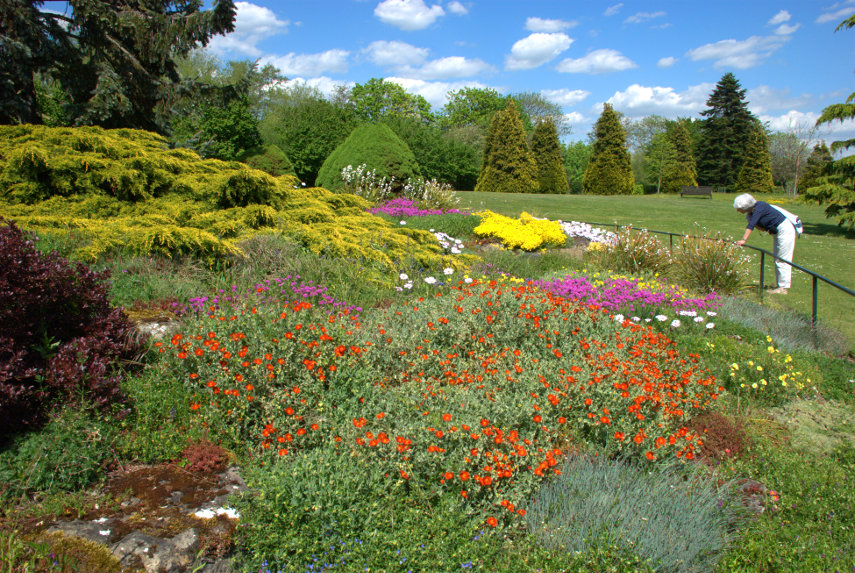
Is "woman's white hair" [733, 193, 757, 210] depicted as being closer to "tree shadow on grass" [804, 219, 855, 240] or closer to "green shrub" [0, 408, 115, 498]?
"green shrub" [0, 408, 115, 498]

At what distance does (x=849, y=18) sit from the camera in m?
15.4

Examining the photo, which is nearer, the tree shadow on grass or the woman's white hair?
the woman's white hair

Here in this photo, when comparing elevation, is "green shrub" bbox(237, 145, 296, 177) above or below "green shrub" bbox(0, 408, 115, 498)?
above

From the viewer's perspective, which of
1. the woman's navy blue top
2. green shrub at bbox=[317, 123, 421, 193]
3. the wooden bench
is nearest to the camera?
the woman's navy blue top

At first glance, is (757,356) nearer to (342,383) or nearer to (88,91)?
(342,383)

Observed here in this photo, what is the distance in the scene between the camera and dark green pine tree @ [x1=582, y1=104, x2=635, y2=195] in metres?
34.0

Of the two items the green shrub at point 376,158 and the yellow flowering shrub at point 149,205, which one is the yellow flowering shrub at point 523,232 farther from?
the green shrub at point 376,158

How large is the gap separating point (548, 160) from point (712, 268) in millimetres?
28312

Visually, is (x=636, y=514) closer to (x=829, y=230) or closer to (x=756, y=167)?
(x=829, y=230)

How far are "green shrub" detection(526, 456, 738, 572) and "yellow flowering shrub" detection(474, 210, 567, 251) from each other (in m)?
6.09

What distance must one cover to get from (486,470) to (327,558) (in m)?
0.87

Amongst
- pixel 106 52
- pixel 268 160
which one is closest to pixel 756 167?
pixel 268 160

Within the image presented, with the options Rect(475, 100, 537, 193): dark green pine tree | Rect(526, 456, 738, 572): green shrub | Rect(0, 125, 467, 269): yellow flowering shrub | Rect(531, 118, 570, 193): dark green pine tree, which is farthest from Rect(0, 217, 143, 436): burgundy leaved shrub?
Rect(531, 118, 570, 193): dark green pine tree

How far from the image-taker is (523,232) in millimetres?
9086
